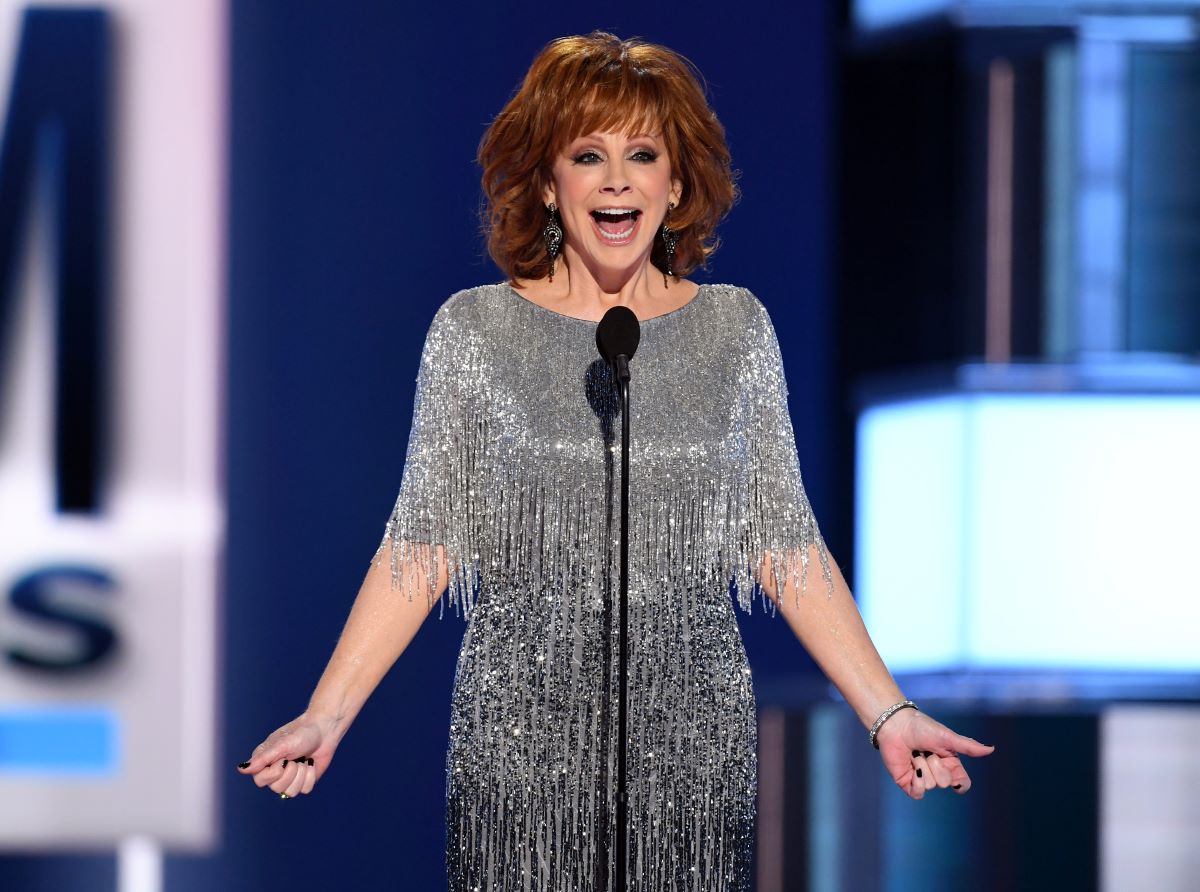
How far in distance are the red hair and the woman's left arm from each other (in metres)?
0.42

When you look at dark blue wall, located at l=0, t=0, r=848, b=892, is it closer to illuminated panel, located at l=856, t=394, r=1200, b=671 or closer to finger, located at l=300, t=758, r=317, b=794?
illuminated panel, located at l=856, t=394, r=1200, b=671

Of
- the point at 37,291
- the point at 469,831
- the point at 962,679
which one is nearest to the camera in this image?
the point at 469,831

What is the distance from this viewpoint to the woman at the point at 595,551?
6.07 feet

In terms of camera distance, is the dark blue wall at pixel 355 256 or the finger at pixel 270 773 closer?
the finger at pixel 270 773

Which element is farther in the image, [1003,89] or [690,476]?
[1003,89]

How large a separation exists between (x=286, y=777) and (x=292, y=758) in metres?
0.02

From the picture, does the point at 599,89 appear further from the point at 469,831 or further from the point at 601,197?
the point at 469,831

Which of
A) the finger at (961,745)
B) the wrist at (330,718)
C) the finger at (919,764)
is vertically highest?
the wrist at (330,718)

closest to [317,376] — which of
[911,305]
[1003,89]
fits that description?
[911,305]

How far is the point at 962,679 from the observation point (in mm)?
2969

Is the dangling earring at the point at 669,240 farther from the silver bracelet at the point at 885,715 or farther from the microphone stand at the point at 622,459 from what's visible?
the silver bracelet at the point at 885,715

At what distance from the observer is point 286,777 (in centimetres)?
167

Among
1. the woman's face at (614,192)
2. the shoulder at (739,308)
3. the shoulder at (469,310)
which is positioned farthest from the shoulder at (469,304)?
the shoulder at (739,308)

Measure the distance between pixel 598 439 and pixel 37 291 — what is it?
177cm
